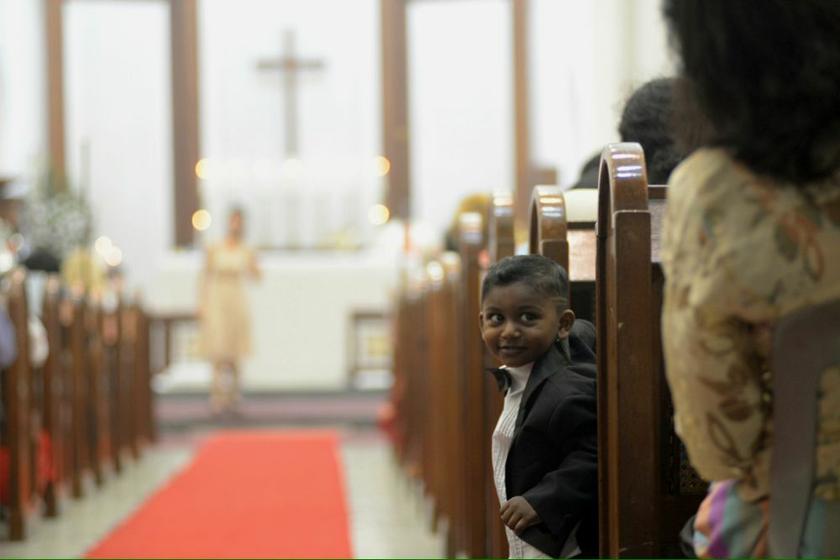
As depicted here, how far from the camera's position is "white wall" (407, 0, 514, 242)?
16375 millimetres

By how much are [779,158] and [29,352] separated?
4712 mm

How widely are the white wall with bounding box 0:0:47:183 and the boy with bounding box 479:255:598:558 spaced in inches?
A: 457

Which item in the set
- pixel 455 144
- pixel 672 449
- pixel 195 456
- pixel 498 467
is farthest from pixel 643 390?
pixel 455 144

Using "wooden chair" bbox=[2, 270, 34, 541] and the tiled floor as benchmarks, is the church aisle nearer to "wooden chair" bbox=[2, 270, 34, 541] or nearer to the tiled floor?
the tiled floor

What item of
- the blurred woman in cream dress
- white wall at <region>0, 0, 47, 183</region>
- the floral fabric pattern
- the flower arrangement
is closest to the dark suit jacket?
the floral fabric pattern

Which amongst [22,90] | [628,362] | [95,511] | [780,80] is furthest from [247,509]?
[22,90]

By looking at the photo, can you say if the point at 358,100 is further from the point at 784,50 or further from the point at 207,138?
the point at 784,50

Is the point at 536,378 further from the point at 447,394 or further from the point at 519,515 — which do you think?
the point at 447,394

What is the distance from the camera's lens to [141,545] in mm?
5344

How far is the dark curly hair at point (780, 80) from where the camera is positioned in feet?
5.38

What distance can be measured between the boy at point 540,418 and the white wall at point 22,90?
1160cm

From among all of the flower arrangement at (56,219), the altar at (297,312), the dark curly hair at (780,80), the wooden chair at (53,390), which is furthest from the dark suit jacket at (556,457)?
the flower arrangement at (56,219)

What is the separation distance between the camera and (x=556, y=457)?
8.51 feet

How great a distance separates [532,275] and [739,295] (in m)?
1.00
